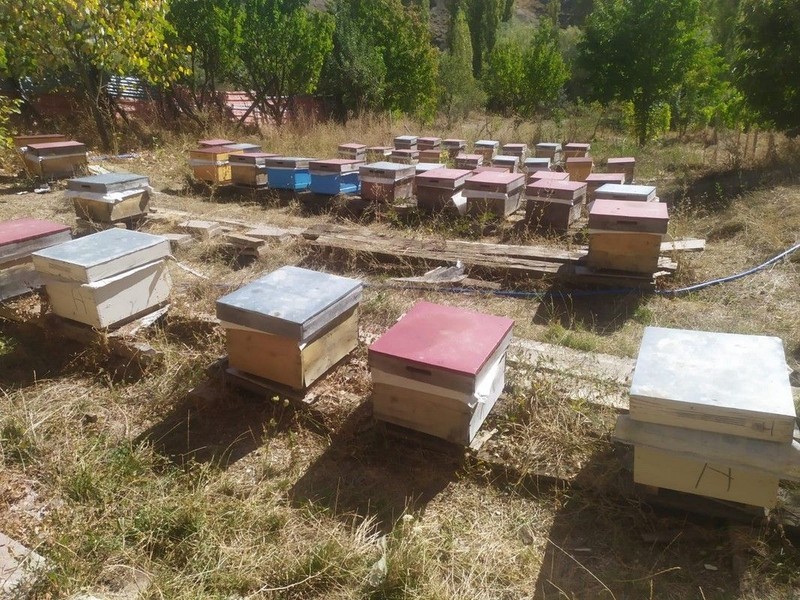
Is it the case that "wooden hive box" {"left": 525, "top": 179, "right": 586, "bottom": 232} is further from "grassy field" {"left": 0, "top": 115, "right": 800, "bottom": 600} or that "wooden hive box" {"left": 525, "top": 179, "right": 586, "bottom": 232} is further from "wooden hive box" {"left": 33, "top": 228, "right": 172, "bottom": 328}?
"wooden hive box" {"left": 33, "top": 228, "right": 172, "bottom": 328}

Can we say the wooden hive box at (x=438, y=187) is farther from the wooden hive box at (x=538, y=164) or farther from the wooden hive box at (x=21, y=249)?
the wooden hive box at (x=21, y=249)

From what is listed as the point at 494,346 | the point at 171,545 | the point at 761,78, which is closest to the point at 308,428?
the point at 171,545

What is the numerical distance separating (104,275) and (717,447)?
10.7ft

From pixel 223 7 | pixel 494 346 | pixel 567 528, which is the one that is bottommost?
pixel 567 528

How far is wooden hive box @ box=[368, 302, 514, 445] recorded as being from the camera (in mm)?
2408

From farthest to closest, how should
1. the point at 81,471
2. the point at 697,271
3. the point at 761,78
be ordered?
the point at 761,78 → the point at 697,271 → the point at 81,471

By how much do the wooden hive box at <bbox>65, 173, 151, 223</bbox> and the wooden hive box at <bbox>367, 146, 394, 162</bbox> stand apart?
429 cm

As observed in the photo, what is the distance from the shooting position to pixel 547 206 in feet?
18.9

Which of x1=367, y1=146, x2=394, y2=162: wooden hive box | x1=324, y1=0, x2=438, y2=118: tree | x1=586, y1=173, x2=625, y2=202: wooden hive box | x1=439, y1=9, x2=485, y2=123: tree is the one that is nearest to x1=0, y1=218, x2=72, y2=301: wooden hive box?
x1=586, y1=173, x2=625, y2=202: wooden hive box

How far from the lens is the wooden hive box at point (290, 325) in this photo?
2.74 metres

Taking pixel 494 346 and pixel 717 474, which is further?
pixel 494 346

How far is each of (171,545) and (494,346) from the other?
158cm

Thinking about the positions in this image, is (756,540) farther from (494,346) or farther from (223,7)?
(223,7)

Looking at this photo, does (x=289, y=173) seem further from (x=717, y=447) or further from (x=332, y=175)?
(x=717, y=447)
